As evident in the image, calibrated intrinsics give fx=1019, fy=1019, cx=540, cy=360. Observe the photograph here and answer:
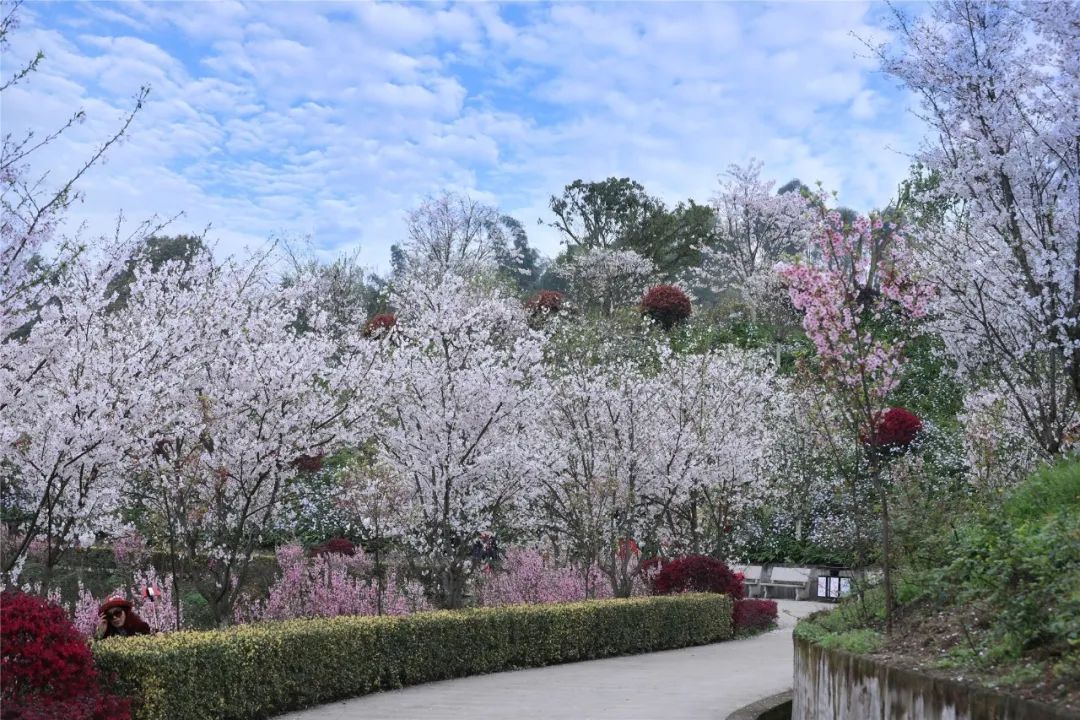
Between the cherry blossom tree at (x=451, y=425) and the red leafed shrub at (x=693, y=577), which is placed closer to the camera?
the cherry blossom tree at (x=451, y=425)

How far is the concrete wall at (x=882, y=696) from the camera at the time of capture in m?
4.62

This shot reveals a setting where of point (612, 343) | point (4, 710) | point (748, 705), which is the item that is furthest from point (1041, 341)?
point (612, 343)

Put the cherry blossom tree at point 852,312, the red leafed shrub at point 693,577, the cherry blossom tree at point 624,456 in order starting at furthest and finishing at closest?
the red leafed shrub at point 693,577 < the cherry blossom tree at point 624,456 < the cherry blossom tree at point 852,312

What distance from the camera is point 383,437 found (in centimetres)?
1242

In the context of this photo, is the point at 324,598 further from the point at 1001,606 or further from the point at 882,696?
the point at 1001,606

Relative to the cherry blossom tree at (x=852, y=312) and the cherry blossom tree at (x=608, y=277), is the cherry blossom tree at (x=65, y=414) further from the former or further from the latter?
the cherry blossom tree at (x=608, y=277)

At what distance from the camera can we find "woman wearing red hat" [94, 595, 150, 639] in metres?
8.06

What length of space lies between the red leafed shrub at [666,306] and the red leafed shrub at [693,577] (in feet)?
58.5

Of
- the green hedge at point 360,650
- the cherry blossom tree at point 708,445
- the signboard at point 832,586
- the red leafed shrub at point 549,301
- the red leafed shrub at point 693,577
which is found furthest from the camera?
the red leafed shrub at point 549,301

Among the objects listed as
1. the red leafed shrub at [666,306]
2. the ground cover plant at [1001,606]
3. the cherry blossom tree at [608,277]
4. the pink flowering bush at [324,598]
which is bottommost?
the pink flowering bush at [324,598]

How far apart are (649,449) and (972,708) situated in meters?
10.5

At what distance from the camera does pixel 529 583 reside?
15.1 meters

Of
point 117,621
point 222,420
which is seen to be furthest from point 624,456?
point 117,621

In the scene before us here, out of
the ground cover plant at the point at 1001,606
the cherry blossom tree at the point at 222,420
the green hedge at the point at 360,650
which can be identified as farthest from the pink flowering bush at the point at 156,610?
the ground cover plant at the point at 1001,606
